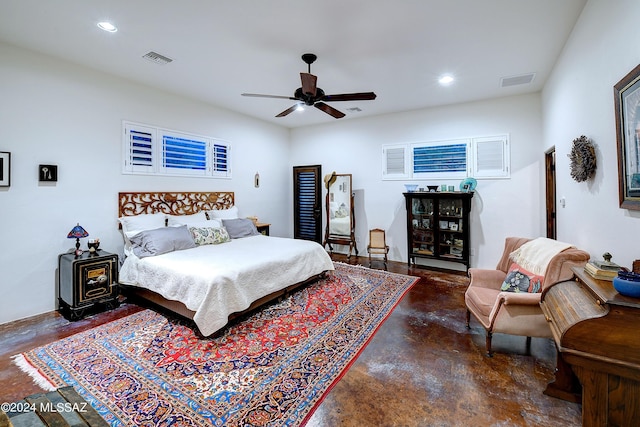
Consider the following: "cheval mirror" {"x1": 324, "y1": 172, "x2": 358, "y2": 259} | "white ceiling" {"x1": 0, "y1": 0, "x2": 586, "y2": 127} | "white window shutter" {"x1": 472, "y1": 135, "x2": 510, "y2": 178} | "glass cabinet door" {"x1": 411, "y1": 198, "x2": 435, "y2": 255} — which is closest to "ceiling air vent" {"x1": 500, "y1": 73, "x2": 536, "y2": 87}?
"white ceiling" {"x1": 0, "y1": 0, "x2": 586, "y2": 127}

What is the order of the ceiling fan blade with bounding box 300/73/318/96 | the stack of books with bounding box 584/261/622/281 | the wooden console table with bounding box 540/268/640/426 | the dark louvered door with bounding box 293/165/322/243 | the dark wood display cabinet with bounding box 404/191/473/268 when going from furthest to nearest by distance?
1. the dark louvered door with bounding box 293/165/322/243
2. the dark wood display cabinet with bounding box 404/191/473/268
3. the ceiling fan blade with bounding box 300/73/318/96
4. the stack of books with bounding box 584/261/622/281
5. the wooden console table with bounding box 540/268/640/426

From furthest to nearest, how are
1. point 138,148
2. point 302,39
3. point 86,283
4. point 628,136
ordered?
point 138,148, point 86,283, point 302,39, point 628,136

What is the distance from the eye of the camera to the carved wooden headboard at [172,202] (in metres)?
4.09

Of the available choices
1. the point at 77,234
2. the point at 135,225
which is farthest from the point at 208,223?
the point at 77,234

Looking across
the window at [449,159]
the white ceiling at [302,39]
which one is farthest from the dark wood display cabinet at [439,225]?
the white ceiling at [302,39]

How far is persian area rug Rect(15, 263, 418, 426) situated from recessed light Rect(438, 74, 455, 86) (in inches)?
129

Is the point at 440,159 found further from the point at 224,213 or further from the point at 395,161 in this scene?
the point at 224,213

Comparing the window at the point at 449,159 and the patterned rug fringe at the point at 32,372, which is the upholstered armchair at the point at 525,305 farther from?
the patterned rug fringe at the point at 32,372

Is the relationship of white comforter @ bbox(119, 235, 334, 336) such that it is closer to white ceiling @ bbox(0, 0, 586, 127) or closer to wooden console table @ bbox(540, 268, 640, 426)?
white ceiling @ bbox(0, 0, 586, 127)

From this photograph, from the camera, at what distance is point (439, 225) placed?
16.8ft

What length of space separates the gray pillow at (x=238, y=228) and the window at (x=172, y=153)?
3.45ft

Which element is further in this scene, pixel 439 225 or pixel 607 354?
pixel 439 225

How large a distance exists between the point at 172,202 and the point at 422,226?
4423 mm

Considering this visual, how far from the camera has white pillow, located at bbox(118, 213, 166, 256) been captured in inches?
150
